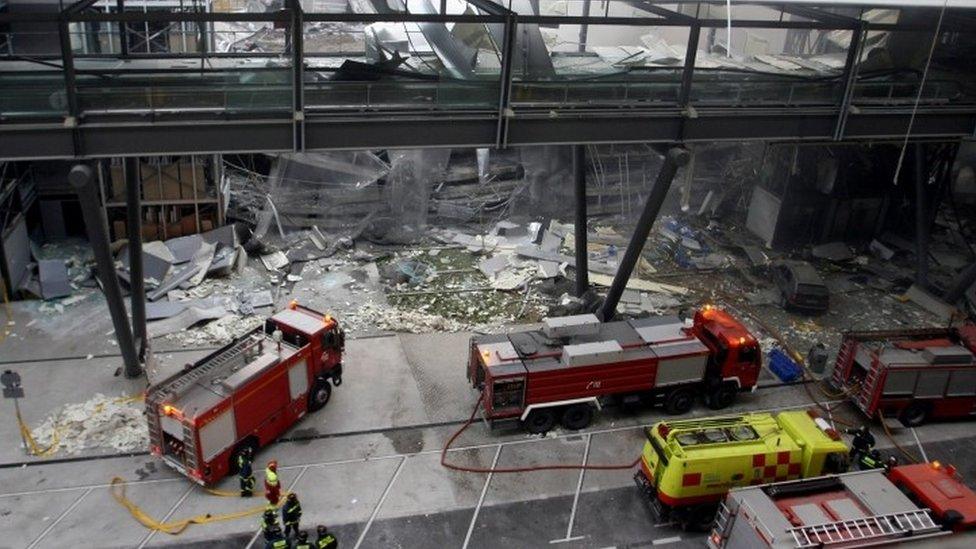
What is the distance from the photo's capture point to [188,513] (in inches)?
507

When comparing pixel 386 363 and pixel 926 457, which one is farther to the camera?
pixel 386 363

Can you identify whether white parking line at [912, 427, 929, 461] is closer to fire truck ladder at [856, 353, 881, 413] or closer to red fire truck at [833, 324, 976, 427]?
red fire truck at [833, 324, 976, 427]

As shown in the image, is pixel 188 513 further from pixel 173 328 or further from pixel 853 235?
pixel 853 235

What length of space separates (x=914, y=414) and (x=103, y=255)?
15950 mm

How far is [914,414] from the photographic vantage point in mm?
16016

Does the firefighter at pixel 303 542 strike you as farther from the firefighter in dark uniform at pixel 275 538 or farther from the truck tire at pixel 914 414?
the truck tire at pixel 914 414

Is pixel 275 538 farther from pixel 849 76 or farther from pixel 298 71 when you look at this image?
pixel 849 76

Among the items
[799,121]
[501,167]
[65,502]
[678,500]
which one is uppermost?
[799,121]

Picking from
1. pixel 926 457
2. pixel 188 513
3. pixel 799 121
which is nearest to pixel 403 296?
pixel 188 513

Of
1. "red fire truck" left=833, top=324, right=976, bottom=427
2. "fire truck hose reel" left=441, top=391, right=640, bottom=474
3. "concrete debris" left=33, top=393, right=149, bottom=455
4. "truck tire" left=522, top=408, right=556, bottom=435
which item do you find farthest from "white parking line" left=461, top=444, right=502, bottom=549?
"red fire truck" left=833, top=324, right=976, bottom=427

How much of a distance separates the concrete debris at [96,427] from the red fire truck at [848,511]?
34.0 ft

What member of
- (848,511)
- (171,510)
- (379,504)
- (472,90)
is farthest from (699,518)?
(171,510)

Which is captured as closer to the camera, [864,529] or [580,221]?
[864,529]

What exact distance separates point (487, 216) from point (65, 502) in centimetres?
1490
